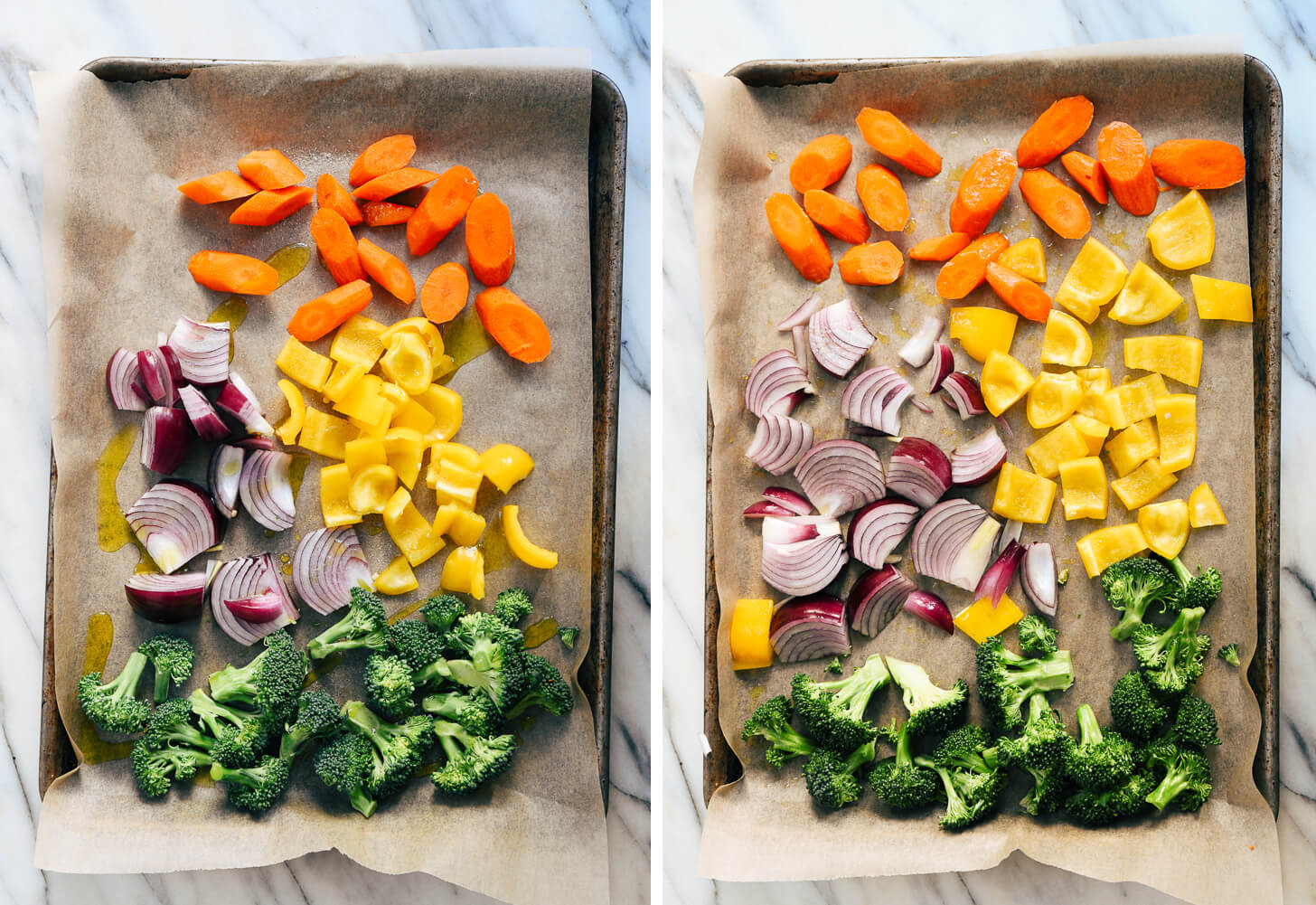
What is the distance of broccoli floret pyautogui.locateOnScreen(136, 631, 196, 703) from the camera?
7.58 ft

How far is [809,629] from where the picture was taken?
2.30 meters

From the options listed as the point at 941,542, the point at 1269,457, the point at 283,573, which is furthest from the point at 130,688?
the point at 1269,457

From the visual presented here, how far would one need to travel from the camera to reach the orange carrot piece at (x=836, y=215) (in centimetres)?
237

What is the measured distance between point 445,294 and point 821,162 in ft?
3.21

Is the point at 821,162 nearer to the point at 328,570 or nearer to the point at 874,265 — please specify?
the point at 874,265

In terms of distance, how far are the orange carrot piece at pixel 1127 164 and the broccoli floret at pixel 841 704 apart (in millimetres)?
1276

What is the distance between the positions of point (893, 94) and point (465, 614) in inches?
64.8

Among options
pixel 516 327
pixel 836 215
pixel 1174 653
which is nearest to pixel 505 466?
pixel 516 327

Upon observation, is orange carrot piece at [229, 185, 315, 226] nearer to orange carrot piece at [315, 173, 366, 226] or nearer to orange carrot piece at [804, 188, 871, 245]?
orange carrot piece at [315, 173, 366, 226]

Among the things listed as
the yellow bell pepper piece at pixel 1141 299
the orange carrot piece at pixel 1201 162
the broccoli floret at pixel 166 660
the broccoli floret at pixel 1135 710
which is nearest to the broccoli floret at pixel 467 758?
the broccoli floret at pixel 166 660

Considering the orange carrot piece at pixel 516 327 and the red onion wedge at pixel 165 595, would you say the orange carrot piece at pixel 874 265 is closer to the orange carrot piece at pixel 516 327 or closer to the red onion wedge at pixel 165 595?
the orange carrot piece at pixel 516 327

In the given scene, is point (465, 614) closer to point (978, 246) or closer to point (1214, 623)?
point (978, 246)

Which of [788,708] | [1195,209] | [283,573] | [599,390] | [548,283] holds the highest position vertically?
[1195,209]

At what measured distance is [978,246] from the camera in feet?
7.78
